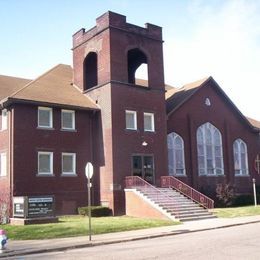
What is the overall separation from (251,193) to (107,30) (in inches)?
783

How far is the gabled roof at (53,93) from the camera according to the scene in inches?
1149

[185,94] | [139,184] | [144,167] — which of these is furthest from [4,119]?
[185,94]

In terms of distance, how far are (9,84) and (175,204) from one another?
1604 centimetres

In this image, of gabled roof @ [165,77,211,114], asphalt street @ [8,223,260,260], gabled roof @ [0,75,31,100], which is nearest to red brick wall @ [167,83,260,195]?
gabled roof @ [165,77,211,114]

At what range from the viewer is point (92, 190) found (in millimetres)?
31719

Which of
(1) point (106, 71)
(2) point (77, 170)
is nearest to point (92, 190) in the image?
(2) point (77, 170)

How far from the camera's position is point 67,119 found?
31.2 metres

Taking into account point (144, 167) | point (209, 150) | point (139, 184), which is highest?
point (209, 150)

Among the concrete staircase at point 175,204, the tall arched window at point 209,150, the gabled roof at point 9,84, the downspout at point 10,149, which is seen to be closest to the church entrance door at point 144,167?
the concrete staircase at point 175,204

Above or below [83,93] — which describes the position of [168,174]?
below

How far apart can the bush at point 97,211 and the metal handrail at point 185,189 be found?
472cm

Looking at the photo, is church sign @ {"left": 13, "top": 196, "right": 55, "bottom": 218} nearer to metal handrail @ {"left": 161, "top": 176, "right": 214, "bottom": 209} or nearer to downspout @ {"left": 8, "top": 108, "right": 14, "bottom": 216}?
downspout @ {"left": 8, "top": 108, "right": 14, "bottom": 216}

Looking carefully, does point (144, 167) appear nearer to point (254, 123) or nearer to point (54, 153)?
point (54, 153)

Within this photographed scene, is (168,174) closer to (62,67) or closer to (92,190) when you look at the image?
(92,190)
